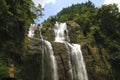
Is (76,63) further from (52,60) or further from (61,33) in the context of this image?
(61,33)

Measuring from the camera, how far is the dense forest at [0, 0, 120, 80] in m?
20.9

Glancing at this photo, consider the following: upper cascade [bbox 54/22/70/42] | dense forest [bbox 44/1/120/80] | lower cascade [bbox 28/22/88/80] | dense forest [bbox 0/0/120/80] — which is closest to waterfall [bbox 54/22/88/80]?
lower cascade [bbox 28/22/88/80]

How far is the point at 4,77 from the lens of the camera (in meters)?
20.2

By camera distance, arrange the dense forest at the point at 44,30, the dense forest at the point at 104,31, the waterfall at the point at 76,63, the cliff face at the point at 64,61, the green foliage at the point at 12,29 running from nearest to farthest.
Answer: the green foliage at the point at 12,29 < the dense forest at the point at 44,30 < the cliff face at the point at 64,61 < the waterfall at the point at 76,63 < the dense forest at the point at 104,31

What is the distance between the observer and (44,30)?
34719 millimetres

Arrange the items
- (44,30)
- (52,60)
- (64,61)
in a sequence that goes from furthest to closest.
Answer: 1. (44,30)
2. (64,61)
3. (52,60)

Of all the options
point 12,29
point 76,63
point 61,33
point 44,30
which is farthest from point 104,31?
point 12,29

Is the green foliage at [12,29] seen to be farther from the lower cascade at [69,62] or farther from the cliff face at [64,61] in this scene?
the lower cascade at [69,62]

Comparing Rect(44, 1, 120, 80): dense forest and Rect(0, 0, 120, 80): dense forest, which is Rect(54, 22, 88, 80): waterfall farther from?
Rect(44, 1, 120, 80): dense forest

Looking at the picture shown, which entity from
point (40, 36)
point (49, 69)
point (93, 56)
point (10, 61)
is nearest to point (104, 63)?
point (93, 56)

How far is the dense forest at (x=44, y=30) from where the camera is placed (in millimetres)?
20938

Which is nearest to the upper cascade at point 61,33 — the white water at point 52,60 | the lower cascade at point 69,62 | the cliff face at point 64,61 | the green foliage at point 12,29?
the cliff face at point 64,61

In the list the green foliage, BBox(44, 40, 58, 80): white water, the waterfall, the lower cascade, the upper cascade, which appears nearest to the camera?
the green foliage

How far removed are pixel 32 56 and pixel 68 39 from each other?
12533mm
